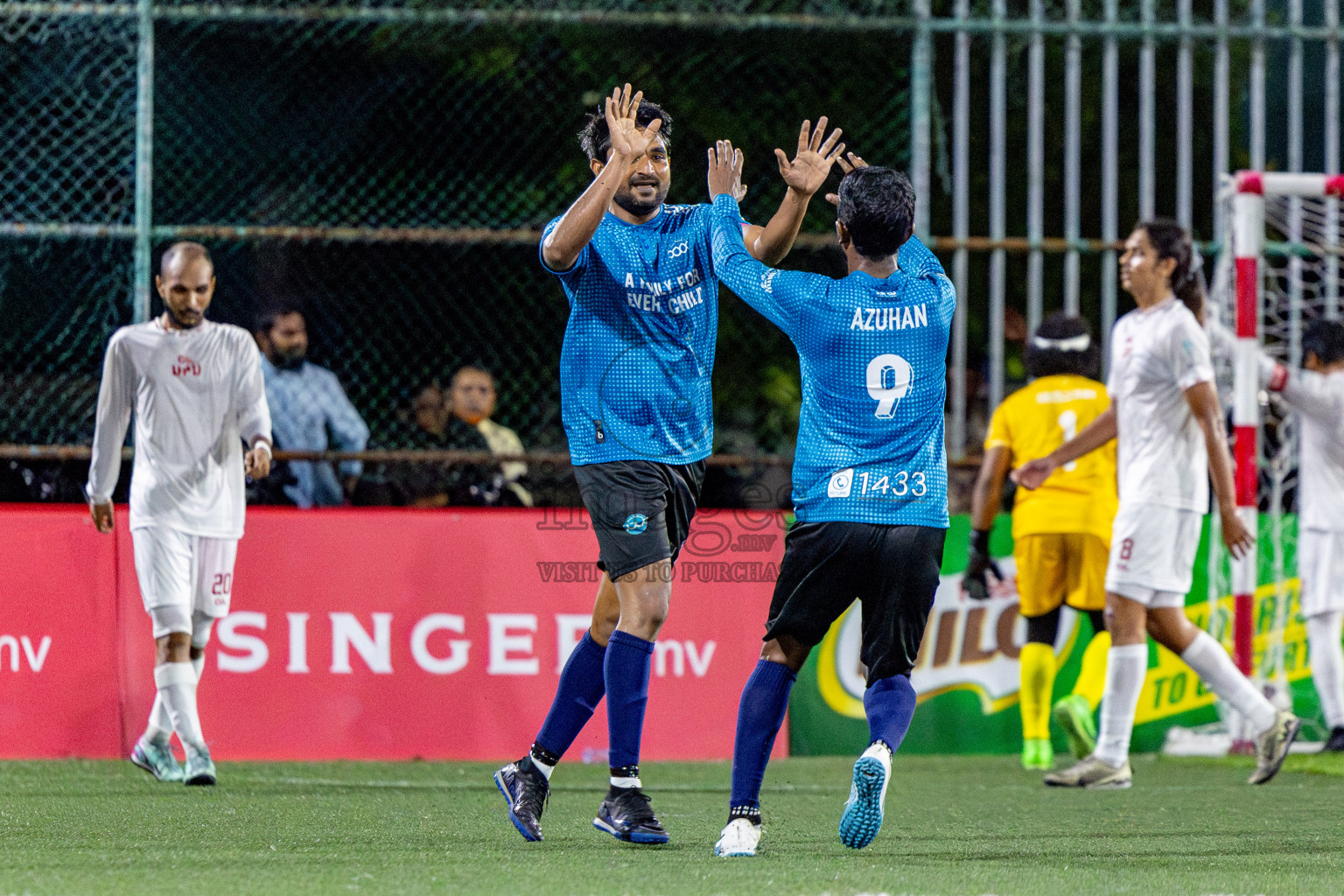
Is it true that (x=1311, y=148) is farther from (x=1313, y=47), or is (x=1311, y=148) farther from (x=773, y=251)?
(x=773, y=251)

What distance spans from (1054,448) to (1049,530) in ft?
1.19

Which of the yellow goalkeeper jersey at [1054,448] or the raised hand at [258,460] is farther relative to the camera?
the yellow goalkeeper jersey at [1054,448]

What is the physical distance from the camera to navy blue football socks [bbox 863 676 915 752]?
4.49 m

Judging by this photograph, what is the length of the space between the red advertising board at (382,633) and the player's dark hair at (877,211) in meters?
3.64

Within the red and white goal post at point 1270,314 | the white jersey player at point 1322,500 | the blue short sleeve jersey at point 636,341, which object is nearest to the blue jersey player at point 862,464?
the blue short sleeve jersey at point 636,341

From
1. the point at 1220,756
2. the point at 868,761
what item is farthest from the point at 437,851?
the point at 1220,756

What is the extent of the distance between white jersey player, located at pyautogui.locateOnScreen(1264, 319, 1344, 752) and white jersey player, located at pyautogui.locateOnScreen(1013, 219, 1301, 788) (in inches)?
60.5

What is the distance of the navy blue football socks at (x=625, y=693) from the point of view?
484cm

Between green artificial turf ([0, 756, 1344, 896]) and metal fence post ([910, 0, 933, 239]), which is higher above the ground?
metal fence post ([910, 0, 933, 239])

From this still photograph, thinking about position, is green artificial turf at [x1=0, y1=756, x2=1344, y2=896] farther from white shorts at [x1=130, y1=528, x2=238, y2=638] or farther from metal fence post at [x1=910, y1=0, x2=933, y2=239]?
metal fence post at [x1=910, y1=0, x2=933, y2=239]

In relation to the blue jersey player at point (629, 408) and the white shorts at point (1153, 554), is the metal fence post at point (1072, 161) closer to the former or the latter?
the white shorts at point (1153, 554)

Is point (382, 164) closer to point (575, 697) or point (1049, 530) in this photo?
point (1049, 530)

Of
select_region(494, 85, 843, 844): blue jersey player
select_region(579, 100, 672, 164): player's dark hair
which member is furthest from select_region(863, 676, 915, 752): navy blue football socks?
select_region(579, 100, 672, 164): player's dark hair

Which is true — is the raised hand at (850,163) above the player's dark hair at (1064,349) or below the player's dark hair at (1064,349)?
above
